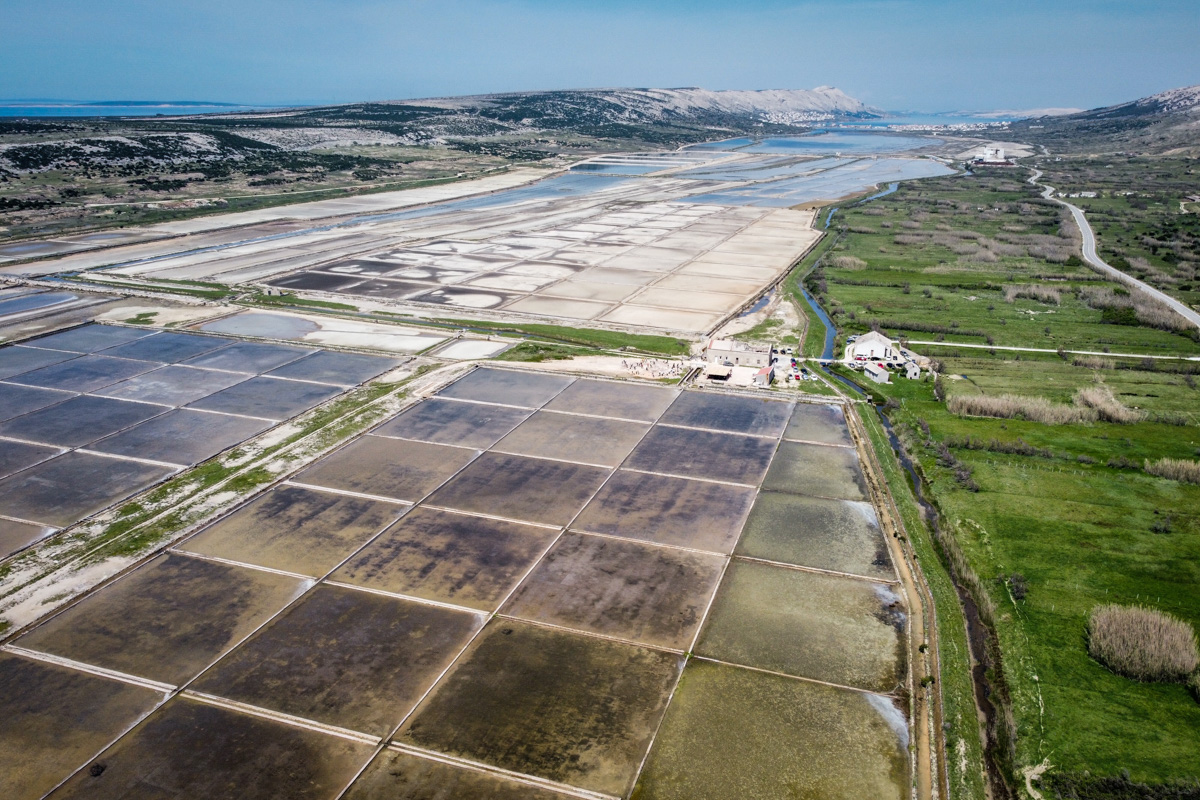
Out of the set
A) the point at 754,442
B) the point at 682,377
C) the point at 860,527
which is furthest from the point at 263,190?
the point at 860,527

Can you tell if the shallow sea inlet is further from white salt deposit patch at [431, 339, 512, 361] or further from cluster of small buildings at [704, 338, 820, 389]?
white salt deposit patch at [431, 339, 512, 361]

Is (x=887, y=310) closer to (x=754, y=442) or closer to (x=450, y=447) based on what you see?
(x=754, y=442)

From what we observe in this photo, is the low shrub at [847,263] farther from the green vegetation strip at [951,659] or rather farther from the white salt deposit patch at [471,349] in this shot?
the green vegetation strip at [951,659]

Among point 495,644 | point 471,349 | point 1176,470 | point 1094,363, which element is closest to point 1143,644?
point 1176,470

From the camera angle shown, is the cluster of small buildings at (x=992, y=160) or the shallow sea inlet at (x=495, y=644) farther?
the cluster of small buildings at (x=992, y=160)

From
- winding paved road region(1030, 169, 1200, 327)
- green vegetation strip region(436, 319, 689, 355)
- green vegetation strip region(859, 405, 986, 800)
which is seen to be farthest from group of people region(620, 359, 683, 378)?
winding paved road region(1030, 169, 1200, 327)

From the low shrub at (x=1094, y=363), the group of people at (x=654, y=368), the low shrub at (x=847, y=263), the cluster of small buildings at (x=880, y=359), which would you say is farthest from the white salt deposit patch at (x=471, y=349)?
the low shrub at (x=847, y=263)

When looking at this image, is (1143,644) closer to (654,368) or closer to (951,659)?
(951,659)
